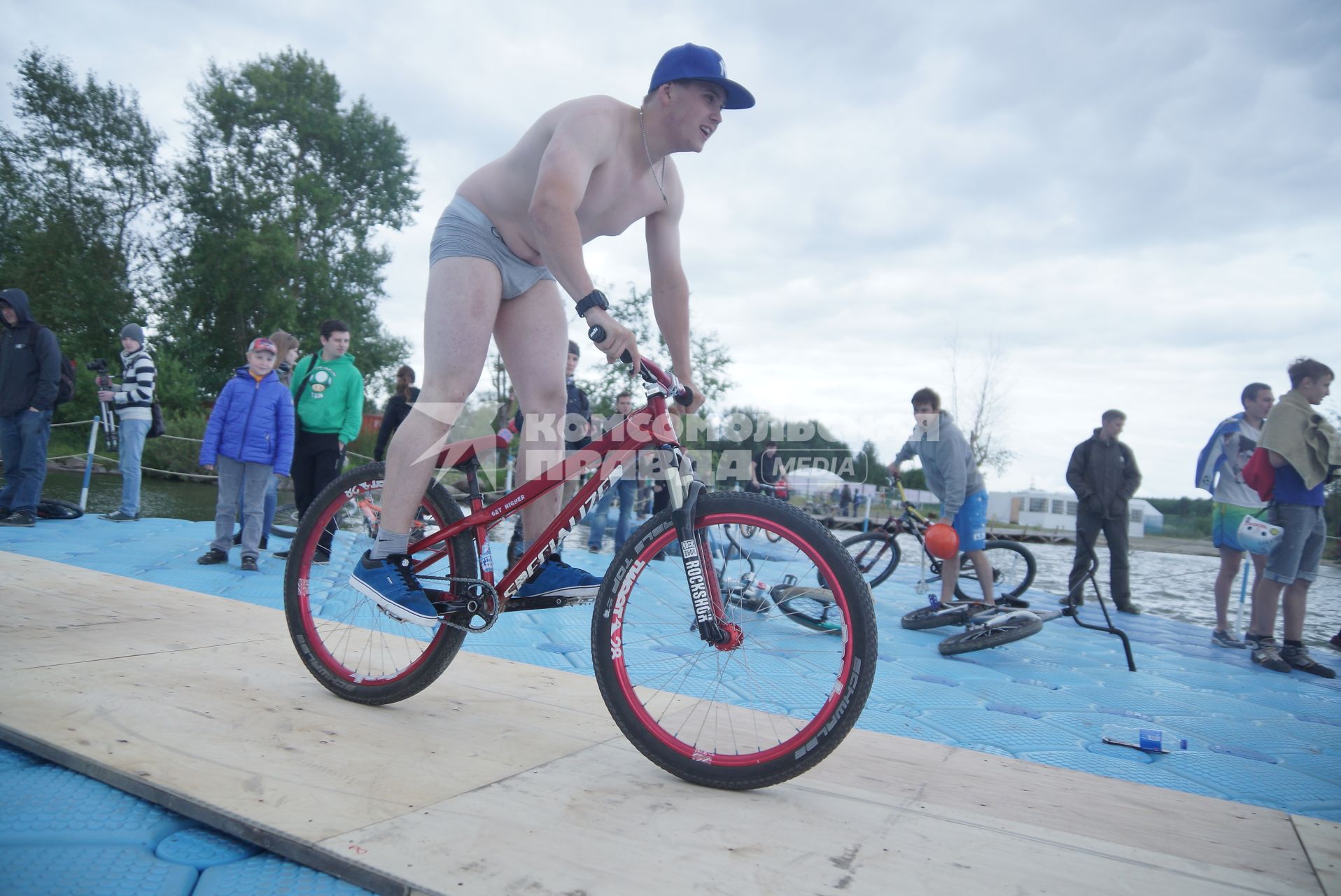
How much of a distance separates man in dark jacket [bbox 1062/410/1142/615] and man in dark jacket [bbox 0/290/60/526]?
9.60 meters

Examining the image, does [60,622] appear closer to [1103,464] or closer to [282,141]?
[1103,464]

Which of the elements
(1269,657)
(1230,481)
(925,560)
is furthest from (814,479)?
(1269,657)

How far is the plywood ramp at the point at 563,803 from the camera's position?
1312mm

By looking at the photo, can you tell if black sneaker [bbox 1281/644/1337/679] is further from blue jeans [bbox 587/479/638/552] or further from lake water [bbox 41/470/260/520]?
lake water [bbox 41/470/260/520]

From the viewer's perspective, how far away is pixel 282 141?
30.2 metres

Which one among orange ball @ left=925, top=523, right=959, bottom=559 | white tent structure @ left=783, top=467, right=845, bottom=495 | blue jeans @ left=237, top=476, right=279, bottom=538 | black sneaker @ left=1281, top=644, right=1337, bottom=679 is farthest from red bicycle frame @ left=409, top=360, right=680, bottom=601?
white tent structure @ left=783, top=467, right=845, bottom=495

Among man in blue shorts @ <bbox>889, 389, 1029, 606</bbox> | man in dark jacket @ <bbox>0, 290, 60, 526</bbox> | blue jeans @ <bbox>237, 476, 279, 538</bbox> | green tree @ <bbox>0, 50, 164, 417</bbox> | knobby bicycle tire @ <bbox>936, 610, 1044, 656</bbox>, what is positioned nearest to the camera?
knobby bicycle tire @ <bbox>936, 610, 1044, 656</bbox>

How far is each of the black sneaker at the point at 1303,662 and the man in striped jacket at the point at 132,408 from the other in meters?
9.38

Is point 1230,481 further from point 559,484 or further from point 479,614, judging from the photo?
point 479,614

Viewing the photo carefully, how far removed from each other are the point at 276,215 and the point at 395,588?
108 feet


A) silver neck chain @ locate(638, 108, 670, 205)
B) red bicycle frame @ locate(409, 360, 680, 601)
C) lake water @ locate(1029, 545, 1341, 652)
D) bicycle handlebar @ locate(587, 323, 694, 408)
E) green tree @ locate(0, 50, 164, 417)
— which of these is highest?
green tree @ locate(0, 50, 164, 417)

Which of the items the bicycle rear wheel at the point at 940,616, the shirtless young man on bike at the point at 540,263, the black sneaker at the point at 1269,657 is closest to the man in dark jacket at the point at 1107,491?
the black sneaker at the point at 1269,657

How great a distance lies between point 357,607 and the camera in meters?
2.60

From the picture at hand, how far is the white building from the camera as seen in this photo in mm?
35094
